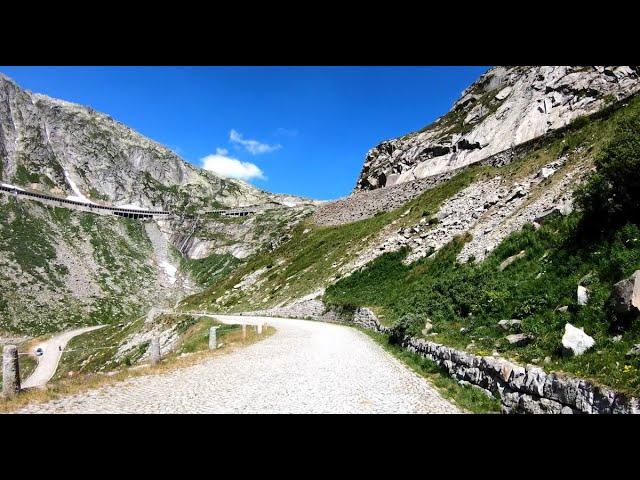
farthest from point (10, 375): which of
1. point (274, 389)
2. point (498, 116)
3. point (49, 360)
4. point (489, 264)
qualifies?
point (498, 116)

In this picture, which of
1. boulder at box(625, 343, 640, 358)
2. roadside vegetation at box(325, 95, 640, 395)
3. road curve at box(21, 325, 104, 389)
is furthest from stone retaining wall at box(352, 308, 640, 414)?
road curve at box(21, 325, 104, 389)

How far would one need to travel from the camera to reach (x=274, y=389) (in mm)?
12008

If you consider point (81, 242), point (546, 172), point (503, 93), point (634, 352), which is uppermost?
point (503, 93)

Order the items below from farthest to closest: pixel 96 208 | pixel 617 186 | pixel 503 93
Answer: pixel 96 208, pixel 503 93, pixel 617 186

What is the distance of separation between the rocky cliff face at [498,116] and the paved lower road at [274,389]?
41987 mm

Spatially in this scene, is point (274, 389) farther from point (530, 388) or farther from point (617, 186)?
point (617, 186)

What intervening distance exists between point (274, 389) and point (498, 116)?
220ft

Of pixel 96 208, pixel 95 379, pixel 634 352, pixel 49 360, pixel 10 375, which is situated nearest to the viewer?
pixel 634 352

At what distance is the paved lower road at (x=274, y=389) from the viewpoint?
388 inches

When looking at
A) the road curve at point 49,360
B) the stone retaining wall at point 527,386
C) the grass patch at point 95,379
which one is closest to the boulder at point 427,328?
the stone retaining wall at point 527,386
